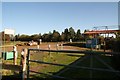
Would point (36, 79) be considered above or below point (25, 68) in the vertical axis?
below

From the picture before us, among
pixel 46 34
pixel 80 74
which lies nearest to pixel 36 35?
pixel 46 34

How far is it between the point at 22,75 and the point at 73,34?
93.6 meters

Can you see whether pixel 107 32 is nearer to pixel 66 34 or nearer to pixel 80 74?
pixel 80 74

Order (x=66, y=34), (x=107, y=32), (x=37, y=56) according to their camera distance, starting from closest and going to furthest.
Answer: (x=37, y=56) → (x=107, y=32) → (x=66, y=34)

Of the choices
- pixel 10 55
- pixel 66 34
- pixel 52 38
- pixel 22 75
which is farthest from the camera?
pixel 66 34

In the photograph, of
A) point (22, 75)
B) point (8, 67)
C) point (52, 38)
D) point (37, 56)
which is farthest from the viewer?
point (52, 38)

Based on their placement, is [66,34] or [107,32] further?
[66,34]

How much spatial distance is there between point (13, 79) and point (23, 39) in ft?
318

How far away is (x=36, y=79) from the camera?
7.55 meters

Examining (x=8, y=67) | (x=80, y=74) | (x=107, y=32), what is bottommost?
(x=80, y=74)

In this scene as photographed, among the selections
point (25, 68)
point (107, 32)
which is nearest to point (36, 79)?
point (25, 68)

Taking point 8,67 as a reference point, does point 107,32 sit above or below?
above

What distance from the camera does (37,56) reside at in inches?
802

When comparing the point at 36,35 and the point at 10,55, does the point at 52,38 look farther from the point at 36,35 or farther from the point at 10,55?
the point at 10,55
